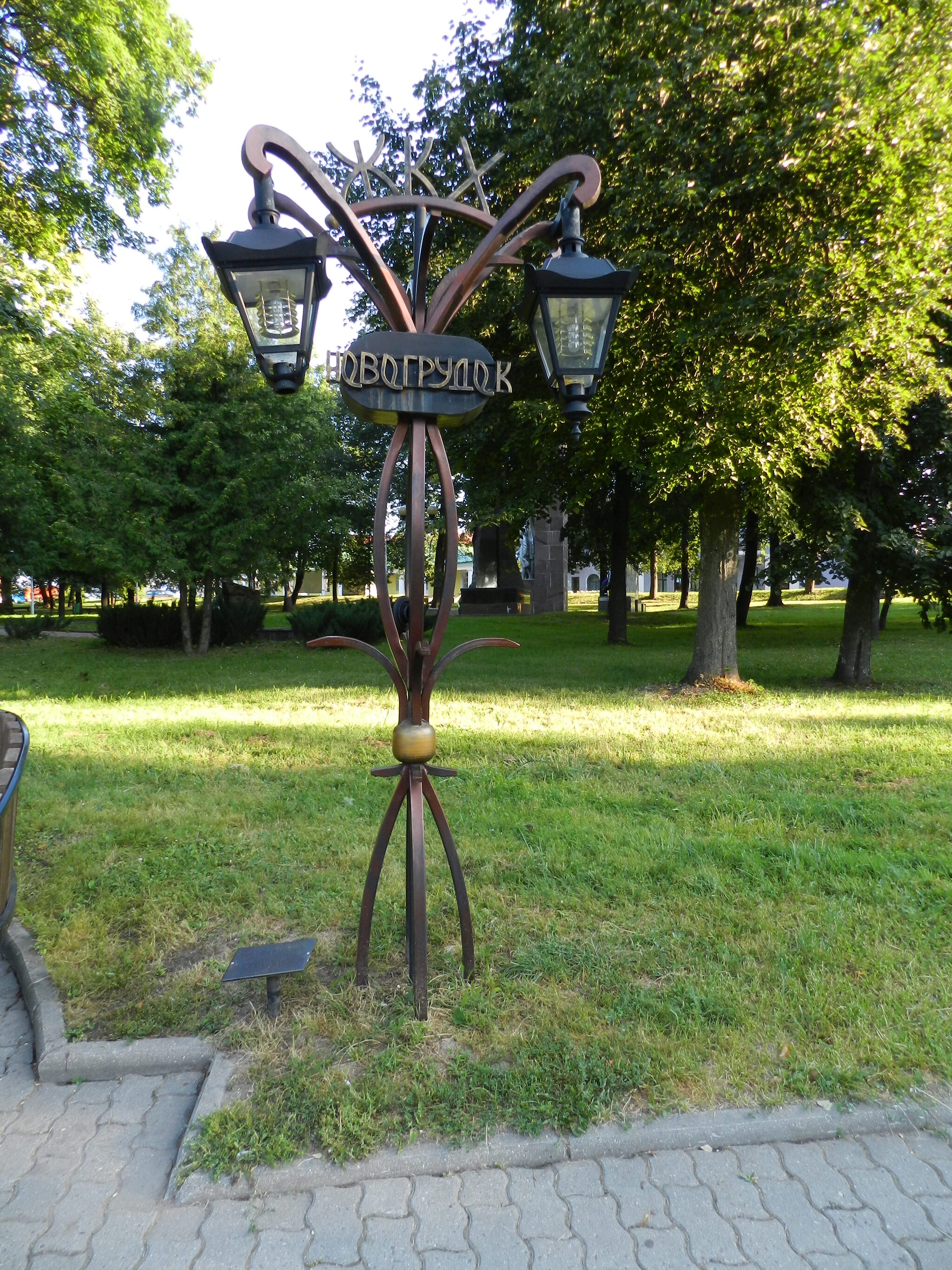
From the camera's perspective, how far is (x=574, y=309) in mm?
2848

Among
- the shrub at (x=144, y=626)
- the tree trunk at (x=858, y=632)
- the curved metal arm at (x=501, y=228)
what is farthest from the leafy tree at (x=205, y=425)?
the curved metal arm at (x=501, y=228)

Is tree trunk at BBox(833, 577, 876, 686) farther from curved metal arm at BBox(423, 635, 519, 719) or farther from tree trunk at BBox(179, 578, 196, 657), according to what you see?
tree trunk at BBox(179, 578, 196, 657)

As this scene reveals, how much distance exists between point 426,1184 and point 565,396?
2.68 metres

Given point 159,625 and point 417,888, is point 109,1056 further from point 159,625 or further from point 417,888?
point 159,625

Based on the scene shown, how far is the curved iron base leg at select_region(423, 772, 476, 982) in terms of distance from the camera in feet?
10.0

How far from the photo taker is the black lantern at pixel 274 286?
2.56m

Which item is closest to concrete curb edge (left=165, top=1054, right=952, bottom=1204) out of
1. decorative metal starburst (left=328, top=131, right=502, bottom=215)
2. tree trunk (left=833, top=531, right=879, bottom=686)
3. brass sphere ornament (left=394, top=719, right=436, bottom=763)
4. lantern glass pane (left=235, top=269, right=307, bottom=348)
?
brass sphere ornament (left=394, top=719, right=436, bottom=763)

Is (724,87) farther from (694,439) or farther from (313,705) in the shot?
(313,705)

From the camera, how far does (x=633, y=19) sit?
7.62 m

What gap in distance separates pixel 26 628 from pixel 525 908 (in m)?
21.7

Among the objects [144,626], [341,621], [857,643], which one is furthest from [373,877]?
[144,626]

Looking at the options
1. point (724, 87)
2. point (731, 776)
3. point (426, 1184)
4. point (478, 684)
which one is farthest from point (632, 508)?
point (426, 1184)

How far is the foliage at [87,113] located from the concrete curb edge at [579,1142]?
1208 cm

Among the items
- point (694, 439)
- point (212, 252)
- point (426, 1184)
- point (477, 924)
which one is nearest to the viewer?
point (426, 1184)
